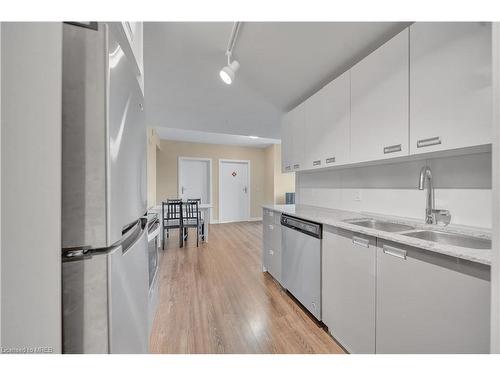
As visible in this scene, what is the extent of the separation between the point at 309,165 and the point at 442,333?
1.59 m

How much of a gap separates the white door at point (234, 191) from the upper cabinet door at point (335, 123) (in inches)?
172

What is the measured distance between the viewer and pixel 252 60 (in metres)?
1.70

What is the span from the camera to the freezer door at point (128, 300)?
0.52 m

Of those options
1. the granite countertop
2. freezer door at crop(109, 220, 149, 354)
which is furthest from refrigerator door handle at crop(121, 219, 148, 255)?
the granite countertop

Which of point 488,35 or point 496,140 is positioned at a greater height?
point 488,35

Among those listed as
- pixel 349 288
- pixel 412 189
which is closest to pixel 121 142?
pixel 349 288

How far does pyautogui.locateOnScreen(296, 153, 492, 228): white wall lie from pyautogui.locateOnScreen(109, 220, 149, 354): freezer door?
177 cm

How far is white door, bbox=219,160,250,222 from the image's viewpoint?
19.9 ft

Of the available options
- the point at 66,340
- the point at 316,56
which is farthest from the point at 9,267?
the point at 316,56

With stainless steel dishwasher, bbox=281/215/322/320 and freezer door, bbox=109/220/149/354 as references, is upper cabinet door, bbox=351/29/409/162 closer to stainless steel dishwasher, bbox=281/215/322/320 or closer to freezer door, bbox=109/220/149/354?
stainless steel dishwasher, bbox=281/215/322/320

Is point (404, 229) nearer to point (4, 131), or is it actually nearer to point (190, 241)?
point (4, 131)

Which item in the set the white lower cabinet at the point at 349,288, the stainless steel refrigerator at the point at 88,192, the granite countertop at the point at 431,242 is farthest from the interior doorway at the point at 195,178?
the stainless steel refrigerator at the point at 88,192

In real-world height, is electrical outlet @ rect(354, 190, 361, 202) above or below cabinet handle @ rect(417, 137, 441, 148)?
below

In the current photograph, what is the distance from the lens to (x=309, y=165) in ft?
7.04
